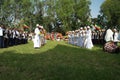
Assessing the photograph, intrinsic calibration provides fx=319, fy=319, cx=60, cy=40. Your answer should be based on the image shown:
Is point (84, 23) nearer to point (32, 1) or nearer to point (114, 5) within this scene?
point (114, 5)

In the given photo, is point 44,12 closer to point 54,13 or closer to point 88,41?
point 54,13

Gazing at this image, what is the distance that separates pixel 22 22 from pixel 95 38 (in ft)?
152

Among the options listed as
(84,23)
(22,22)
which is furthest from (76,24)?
(22,22)

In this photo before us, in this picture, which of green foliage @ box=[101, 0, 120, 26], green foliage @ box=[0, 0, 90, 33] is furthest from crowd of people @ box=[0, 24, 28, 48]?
green foliage @ box=[101, 0, 120, 26]

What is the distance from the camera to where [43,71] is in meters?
11.4

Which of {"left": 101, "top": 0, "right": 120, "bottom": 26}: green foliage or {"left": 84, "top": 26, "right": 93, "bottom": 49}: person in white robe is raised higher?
{"left": 101, "top": 0, "right": 120, "bottom": 26}: green foliage

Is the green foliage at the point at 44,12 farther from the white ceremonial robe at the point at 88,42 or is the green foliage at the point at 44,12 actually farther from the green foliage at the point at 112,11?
the white ceremonial robe at the point at 88,42

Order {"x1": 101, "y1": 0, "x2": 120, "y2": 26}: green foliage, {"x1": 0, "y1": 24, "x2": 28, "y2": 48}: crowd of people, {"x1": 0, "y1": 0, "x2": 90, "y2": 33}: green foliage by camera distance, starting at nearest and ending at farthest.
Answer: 1. {"x1": 0, "y1": 24, "x2": 28, "y2": 48}: crowd of people
2. {"x1": 0, "y1": 0, "x2": 90, "y2": 33}: green foliage
3. {"x1": 101, "y1": 0, "x2": 120, "y2": 26}: green foliage

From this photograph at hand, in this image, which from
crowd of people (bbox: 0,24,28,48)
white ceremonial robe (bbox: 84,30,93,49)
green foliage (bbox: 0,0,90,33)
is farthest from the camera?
green foliage (bbox: 0,0,90,33)

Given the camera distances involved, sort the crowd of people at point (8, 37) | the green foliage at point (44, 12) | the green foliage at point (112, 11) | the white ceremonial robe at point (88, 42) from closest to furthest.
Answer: the crowd of people at point (8, 37)
the white ceremonial robe at point (88, 42)
the green foliage at point (44, 12)
the green foliage at point (112, 11)

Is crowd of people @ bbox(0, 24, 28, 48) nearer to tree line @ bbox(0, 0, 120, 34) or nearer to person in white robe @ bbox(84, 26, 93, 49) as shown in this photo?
person in white robe @ bbox(84, 26, 93, 49)

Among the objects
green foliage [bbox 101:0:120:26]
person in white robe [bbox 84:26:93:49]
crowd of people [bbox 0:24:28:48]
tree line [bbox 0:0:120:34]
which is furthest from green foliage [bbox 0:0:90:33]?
person in white robe [bbox 84:26:93:49]

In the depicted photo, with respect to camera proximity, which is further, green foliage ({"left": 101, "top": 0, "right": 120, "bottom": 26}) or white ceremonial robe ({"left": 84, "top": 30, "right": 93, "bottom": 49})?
green foliage ({"left": 101, "top": 0, "right": 120, "bottom": 26})

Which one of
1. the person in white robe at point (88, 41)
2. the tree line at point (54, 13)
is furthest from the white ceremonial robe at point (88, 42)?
the tree line at point (54, 13)
